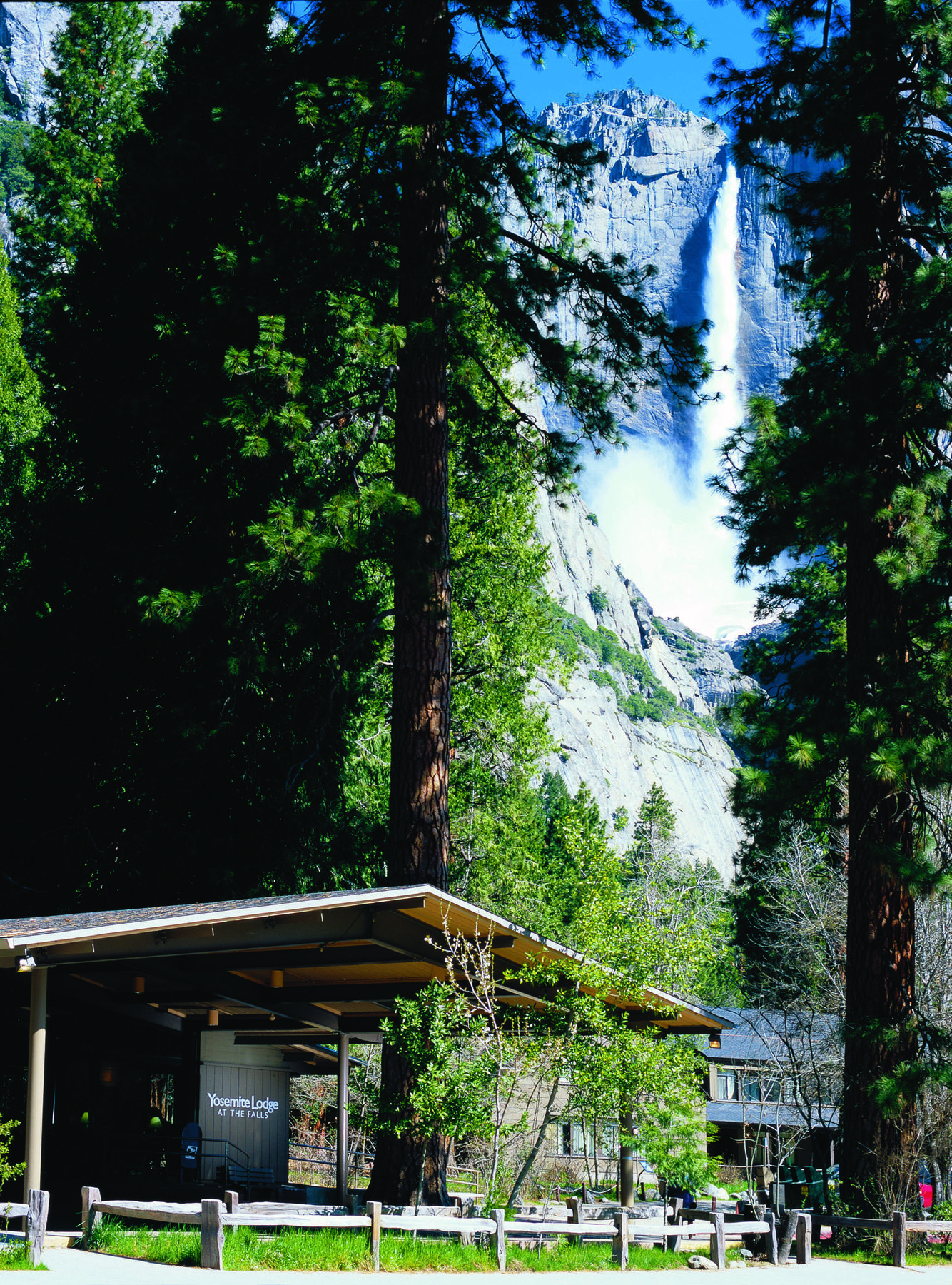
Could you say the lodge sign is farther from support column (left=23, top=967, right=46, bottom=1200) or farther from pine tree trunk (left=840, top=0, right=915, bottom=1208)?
pine tree trunk (left=840, top=0, right=915, bottom=1208)

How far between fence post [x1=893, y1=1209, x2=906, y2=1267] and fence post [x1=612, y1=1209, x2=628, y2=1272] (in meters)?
2.72

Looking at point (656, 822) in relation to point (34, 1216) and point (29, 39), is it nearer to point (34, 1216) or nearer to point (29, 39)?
point (34, 1216)

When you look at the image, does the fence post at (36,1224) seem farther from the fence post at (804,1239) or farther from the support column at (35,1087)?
the fence post at (804,1239)

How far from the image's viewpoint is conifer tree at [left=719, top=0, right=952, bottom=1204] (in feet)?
42.2

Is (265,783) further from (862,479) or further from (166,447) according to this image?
(862,479)

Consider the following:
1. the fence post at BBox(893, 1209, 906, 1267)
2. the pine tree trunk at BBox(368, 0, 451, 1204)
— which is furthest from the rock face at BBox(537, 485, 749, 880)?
the fence post at BBox(893, 1209, 906, 1267)

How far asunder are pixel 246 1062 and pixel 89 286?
41.3 ft

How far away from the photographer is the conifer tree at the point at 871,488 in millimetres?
12859

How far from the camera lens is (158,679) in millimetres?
17453

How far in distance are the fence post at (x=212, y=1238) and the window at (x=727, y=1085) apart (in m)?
27.1

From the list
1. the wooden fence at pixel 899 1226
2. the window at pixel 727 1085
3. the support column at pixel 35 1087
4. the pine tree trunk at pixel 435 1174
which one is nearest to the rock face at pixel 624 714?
the window at pixel 727 1085

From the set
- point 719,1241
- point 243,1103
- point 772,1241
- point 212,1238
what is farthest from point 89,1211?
point 243,1103

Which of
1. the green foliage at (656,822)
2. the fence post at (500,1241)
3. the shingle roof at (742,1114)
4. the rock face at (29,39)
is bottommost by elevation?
the shingle roof at (742,1114)

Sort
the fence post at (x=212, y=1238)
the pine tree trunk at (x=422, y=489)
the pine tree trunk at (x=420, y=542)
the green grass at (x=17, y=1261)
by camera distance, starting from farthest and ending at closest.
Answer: the pine tree trunk at (x=422, y=489), the pine tree trunk at (x=420, y=542), the fence post at (x=212, y=1238), the green grass at (x=17, y=1261)
